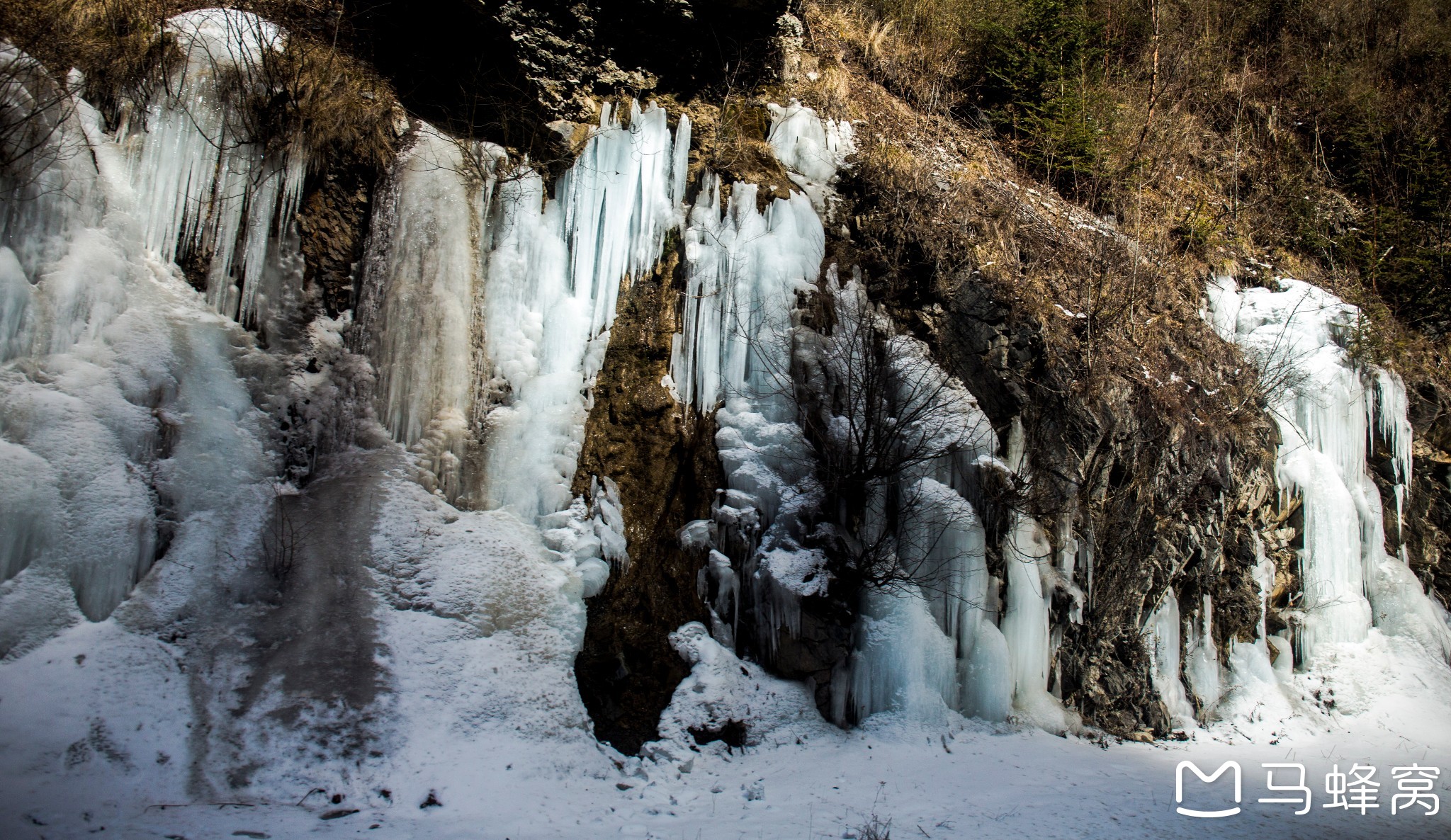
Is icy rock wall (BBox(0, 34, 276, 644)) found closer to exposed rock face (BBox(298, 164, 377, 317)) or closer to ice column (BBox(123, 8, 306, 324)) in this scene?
ice column (BBox(123, 8, 306, 324))

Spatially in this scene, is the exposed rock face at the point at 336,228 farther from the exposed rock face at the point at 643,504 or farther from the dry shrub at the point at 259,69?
the exposed rock face at the point at 643,504

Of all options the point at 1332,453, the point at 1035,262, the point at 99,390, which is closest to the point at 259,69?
the point at 99,390

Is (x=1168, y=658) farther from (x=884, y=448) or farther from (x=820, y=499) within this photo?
(x=820, y=499)

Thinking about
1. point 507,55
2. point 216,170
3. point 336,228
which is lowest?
point 336,228

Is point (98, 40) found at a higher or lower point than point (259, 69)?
lower

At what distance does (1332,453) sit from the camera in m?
8.30

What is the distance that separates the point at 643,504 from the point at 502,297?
2.35 metres

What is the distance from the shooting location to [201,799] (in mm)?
4039

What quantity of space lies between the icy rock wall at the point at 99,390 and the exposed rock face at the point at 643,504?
2.76 metres

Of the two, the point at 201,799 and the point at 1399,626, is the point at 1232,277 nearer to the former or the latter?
the point at 1399,626

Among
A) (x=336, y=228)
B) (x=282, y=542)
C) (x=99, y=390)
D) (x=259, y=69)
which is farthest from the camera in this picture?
(x=336, y=228)

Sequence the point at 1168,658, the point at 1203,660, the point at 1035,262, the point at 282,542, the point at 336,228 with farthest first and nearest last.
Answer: the point at 1035,262 < the point at 1203,660 < the point at 1168,658 < the point at 336,228 < the point at 282,542

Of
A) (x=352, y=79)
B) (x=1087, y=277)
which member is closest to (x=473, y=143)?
(x=352, y=79)

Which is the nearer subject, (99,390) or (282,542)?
(99,390)
